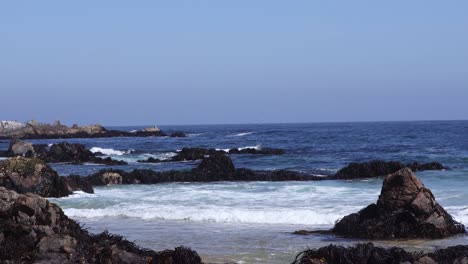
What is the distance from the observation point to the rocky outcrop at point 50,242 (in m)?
9.49

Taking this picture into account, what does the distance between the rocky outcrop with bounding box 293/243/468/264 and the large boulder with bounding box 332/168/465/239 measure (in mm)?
3367

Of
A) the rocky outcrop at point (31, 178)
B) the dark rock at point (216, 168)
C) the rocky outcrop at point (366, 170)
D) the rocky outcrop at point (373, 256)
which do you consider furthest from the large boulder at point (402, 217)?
the dark rock at point (216, 168)

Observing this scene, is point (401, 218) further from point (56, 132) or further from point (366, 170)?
point (56, 132)

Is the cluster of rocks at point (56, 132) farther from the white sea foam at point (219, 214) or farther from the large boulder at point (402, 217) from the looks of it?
the large boulder at point (402, 217)

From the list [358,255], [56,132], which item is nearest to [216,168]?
[358,255]

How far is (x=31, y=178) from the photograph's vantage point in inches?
848

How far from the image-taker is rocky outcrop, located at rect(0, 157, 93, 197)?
21.0 metres

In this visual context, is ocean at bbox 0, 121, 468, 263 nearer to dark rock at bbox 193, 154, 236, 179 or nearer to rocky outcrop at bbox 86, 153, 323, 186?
rocky outcrop at bbox 86, 153, 323, 186

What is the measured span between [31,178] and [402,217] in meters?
11.6

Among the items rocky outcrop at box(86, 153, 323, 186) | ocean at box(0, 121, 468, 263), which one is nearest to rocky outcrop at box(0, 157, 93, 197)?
ocean at box(0, 121, 468, 263)

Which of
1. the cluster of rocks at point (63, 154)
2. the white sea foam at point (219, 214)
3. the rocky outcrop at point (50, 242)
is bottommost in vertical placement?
the white sea foam at point (219, 214)

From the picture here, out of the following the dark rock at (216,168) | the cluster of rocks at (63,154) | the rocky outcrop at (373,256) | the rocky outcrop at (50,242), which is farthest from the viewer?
the cluster of rocks at (63,154)

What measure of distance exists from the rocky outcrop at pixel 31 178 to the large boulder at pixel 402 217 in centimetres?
1025

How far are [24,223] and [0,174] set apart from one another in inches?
457
